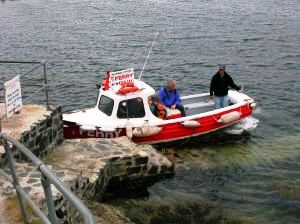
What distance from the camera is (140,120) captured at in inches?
599

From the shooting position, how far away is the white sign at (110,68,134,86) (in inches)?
603

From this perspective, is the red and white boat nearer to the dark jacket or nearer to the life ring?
the life ring

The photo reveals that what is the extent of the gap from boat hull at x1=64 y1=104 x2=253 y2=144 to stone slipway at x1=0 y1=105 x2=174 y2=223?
1180 mm

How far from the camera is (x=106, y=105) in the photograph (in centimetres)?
1542

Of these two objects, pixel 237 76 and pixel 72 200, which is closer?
pixel 72 200

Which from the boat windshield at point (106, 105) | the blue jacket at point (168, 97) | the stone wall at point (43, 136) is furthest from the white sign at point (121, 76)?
the stone wall at point (43, 136)

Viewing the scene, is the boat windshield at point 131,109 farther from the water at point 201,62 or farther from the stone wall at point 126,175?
the stone wall at point 126,175

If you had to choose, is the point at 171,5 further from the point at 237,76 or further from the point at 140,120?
the point at 140,120

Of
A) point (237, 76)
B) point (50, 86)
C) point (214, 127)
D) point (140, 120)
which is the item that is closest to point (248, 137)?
point (214, 127)

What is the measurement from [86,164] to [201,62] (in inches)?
653

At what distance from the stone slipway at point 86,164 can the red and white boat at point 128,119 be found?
1111mm

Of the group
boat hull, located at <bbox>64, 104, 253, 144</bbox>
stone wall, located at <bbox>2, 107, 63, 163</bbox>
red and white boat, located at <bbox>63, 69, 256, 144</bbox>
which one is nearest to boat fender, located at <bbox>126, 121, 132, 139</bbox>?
red and white boat, located at <bbox>63, 69, 256, 144</bbox>

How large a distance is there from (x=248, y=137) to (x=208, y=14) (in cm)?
2429

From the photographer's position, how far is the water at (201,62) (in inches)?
527
